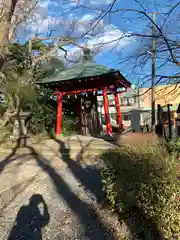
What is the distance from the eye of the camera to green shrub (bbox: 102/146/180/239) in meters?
3.23

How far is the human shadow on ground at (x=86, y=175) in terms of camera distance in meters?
5.38

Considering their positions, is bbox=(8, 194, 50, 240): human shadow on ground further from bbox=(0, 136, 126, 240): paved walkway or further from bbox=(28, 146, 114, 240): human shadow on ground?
bbox=(28, 146, 114, 240): human shadow on ground

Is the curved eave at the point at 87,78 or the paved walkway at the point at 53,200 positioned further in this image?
the curved eave at the point at 87,78

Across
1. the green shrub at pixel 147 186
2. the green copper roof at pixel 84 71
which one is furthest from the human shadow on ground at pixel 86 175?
the green copper roof at pixel 84 71

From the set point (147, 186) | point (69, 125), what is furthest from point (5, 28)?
point (69, 125)

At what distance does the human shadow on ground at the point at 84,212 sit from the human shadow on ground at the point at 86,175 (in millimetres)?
340

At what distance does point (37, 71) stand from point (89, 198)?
1232 cm

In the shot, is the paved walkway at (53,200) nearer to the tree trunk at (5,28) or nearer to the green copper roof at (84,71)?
the tree trunk at (5,28)

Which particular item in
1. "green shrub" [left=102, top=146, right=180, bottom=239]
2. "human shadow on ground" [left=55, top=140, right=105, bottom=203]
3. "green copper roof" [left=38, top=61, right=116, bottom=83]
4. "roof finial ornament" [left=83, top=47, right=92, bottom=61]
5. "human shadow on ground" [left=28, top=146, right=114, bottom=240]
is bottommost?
"human shadow on ground" [left=28, top=146, right=114, bottom=240]

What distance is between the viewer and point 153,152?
4246 mm

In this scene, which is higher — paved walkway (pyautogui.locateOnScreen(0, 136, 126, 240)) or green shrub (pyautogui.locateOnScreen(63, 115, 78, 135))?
green shrub (pyautogui.locateOnScreen(63, 115, 78, 135))

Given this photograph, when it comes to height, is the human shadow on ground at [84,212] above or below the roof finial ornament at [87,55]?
below

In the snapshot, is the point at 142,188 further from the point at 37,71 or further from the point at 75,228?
the point at 37,71

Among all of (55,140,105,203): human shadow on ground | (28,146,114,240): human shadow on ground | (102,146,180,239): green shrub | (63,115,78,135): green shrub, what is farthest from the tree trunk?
(63,115,78,135): green shrub
